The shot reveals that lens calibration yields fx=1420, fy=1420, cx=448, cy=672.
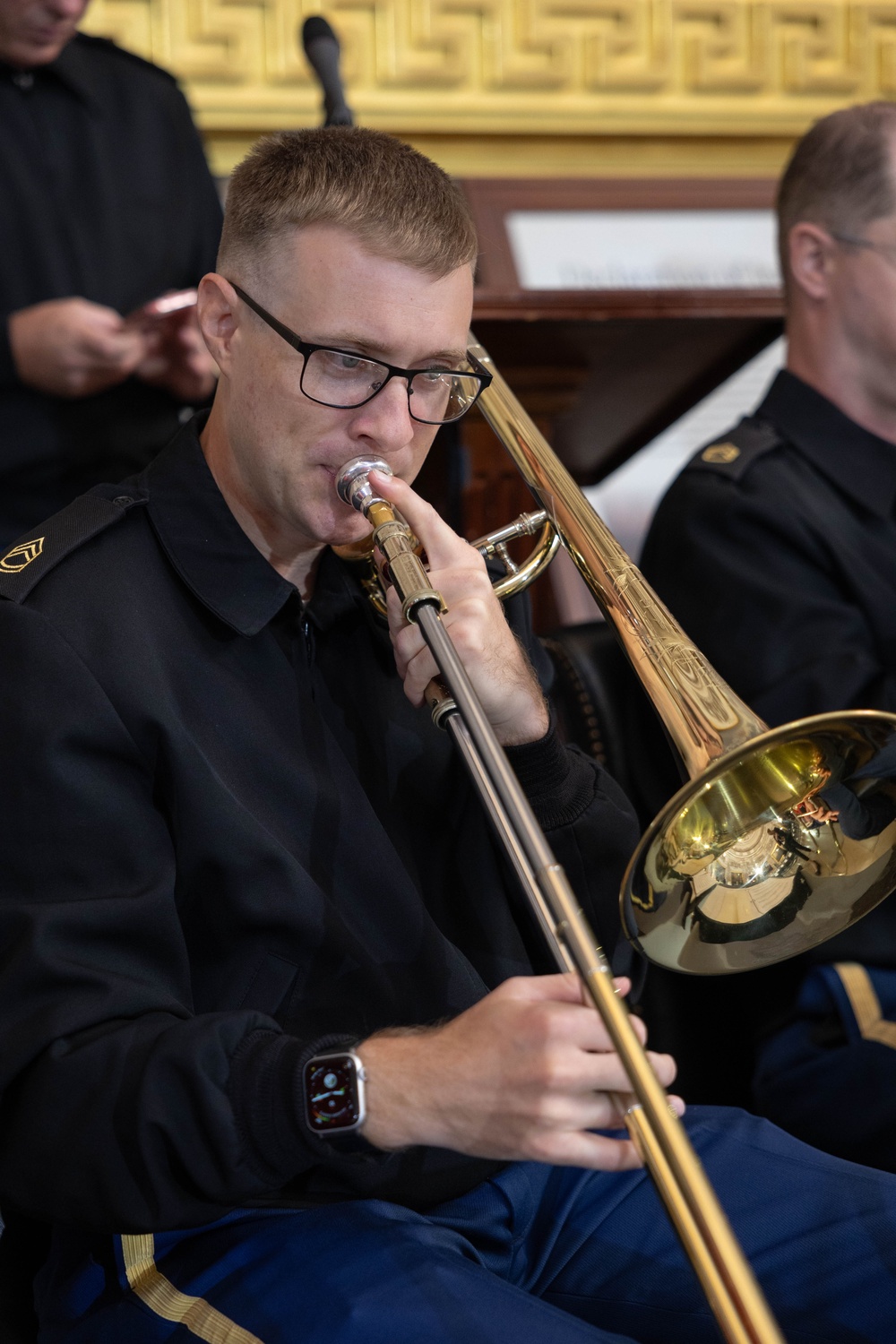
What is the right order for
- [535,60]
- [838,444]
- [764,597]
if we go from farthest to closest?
[535,60], [838,444], [764,597]

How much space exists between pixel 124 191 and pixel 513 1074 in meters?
1.73

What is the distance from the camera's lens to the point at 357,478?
1.29 meters

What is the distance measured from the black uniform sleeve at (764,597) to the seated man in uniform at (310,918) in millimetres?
450

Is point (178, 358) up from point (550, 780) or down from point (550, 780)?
up

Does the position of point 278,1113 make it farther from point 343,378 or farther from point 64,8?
point 64,8

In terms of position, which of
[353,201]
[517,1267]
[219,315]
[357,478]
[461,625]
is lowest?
[517,1267]

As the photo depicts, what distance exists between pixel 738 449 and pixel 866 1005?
2.64 feet

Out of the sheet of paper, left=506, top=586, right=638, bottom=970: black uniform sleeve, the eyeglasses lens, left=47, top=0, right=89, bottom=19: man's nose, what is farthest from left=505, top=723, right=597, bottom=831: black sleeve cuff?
the sheet of paper

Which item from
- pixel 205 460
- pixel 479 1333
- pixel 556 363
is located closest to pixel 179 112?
pixel 556 363

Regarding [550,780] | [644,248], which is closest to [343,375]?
[550,780]

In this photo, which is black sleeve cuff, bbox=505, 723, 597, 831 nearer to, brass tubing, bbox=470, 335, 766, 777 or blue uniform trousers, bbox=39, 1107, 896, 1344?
brass tubing, bbox=470, 335, 766, 777

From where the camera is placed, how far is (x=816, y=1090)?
1662 mm

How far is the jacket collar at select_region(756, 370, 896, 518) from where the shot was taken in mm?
2043

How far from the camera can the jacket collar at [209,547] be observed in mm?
1297
